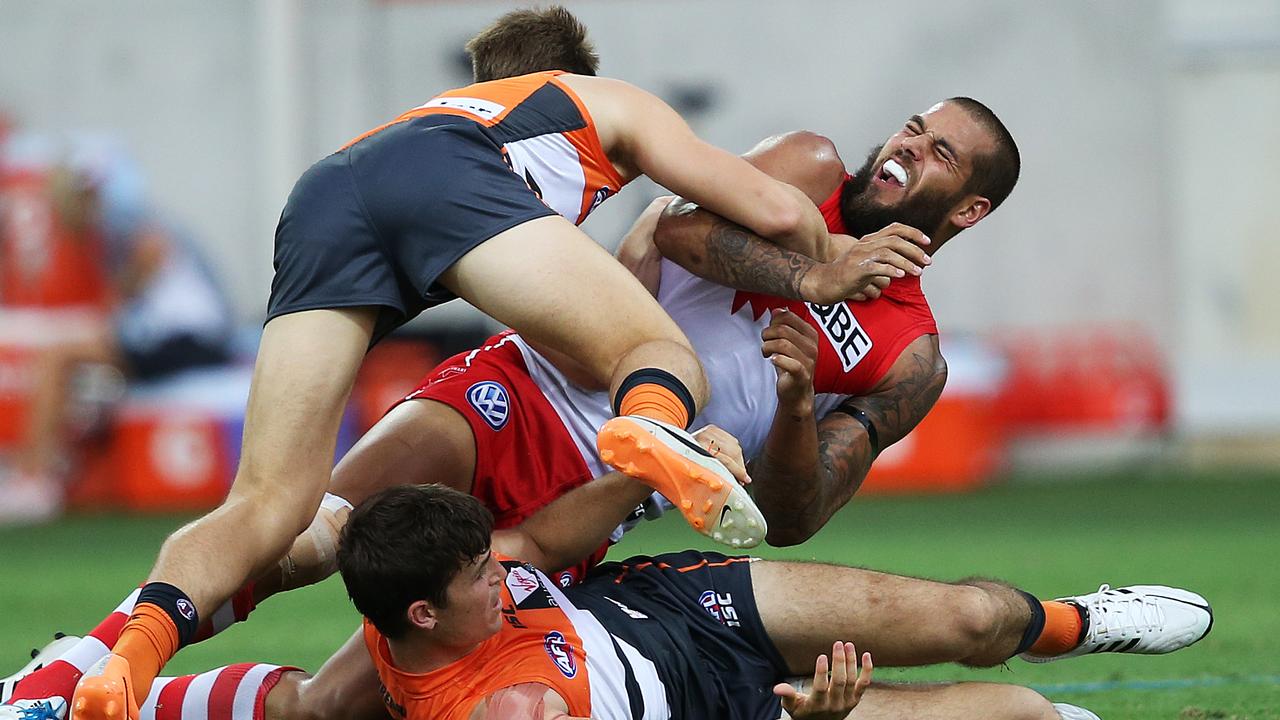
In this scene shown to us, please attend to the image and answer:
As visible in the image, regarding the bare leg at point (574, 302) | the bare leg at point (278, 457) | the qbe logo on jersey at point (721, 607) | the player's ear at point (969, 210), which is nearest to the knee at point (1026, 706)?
the qbe logo on jersey at point (721, 607)

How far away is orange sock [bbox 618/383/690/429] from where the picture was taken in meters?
3.66

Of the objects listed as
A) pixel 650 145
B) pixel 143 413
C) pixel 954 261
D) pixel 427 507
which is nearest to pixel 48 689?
pixel 427 507

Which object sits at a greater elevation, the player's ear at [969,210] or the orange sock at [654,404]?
the player's ear at [969,210]

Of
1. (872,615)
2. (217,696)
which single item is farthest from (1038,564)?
(217,696)

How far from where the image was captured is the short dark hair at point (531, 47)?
4.95 m

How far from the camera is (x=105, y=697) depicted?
11.2ft

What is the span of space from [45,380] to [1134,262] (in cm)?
781

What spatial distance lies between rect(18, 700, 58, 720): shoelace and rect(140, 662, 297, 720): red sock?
1.48ft

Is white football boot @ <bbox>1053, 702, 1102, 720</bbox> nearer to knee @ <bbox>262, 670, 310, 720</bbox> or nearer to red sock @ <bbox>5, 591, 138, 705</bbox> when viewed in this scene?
knee @ <bbox>262, 670, 310, 720</bbox>

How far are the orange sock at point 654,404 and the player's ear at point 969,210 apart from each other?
1588 mm

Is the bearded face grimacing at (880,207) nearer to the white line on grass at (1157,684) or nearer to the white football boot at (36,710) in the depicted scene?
the white line on grass at (1157,684)

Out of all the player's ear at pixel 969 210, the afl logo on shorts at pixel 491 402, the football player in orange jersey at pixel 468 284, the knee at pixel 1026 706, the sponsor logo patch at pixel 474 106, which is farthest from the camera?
the player's ear at pixel 969 210

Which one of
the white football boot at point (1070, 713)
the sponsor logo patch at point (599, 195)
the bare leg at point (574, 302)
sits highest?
the sponsor logo patch at point (599, 195)

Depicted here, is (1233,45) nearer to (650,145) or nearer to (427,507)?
(650,145)
